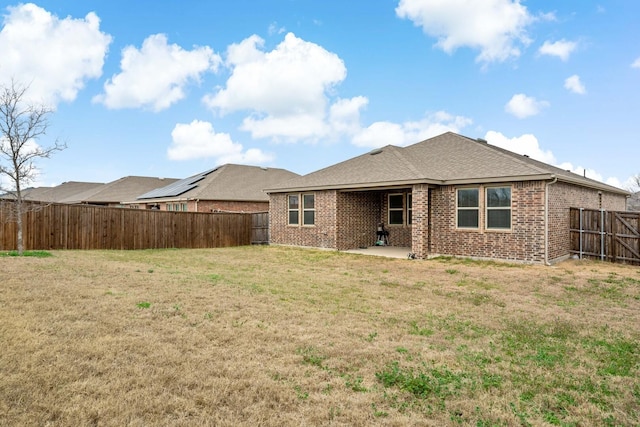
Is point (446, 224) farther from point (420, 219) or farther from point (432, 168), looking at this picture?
point (432, 168)

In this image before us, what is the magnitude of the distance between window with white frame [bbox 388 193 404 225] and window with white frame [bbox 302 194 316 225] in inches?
140

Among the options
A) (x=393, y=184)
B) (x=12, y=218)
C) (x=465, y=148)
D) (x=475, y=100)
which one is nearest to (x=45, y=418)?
(x=393, y=184)

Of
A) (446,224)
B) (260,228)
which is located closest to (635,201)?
(446,224)

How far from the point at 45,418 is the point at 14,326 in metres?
2.73

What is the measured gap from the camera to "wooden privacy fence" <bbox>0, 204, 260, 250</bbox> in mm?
14703

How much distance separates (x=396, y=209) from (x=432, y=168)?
10.6 feet

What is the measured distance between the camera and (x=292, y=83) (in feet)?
58.7

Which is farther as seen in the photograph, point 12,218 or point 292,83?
point 292,83

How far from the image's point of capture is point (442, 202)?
14.3 meters

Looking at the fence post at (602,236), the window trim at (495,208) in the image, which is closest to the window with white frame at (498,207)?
the window trim at (495,208)

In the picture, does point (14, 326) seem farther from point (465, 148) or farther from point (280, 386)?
point (465, 148)

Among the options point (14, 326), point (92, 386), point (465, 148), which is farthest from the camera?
point (465, 148)

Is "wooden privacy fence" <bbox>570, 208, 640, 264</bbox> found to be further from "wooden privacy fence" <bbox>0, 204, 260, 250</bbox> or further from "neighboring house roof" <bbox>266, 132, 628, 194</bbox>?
"wooden privacy fence" <bbox>0, 204, 260, 250</bbox>

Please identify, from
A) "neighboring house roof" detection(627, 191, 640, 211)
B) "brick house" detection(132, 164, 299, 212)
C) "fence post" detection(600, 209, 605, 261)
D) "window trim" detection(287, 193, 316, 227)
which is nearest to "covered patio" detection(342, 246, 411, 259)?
"window trim" detection(287, 193, 316, 227)
